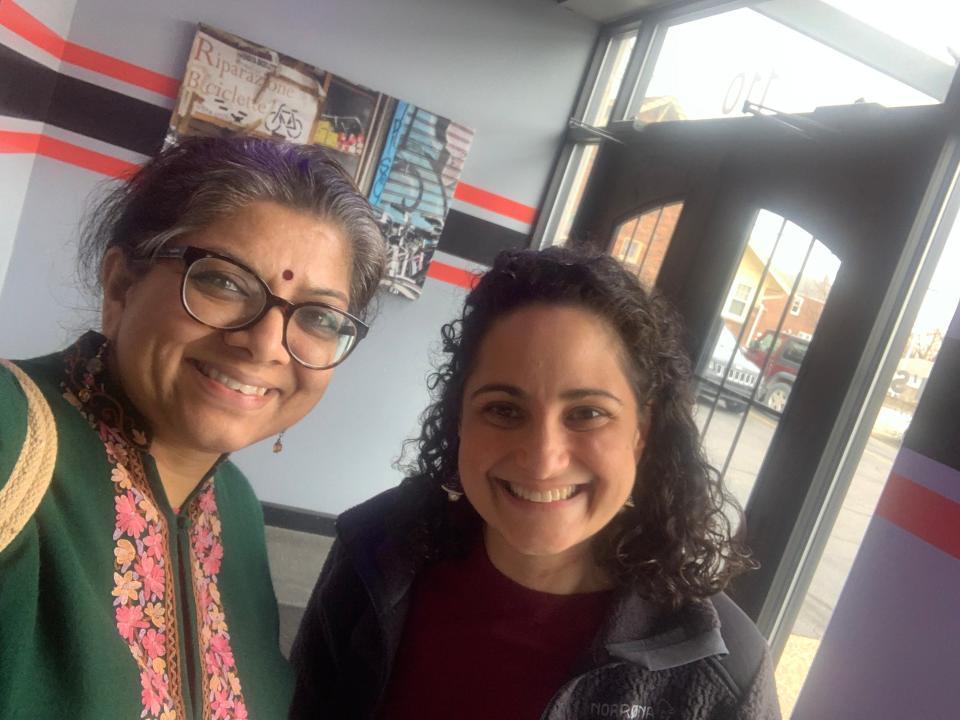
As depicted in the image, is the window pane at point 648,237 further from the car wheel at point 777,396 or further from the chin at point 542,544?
the chin at point 542,544

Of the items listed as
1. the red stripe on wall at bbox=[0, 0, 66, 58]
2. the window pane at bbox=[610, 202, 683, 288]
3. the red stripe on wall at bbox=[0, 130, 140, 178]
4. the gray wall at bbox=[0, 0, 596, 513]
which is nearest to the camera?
the red stripe on wall at bbox=[0, 0, 66, 58]

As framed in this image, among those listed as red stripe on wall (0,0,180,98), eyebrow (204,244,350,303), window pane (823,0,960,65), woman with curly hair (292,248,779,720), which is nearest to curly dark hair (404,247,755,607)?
woman with curly hair (292,248,779,720)

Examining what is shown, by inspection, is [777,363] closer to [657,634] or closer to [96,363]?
[657,634]

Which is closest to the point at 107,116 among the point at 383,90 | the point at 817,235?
the point at 383,90

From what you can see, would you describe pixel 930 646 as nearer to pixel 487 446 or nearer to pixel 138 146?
pixel 487 446

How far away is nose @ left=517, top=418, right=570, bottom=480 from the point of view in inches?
41.4

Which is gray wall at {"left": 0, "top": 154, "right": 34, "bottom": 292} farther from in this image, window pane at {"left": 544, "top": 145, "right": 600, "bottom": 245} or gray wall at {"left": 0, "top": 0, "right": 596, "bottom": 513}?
window pane at {"left": 544, "top": 145, "right": 600, "bottom": 245}

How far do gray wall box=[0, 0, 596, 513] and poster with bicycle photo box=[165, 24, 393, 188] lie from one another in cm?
8

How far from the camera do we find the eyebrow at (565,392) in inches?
41.9

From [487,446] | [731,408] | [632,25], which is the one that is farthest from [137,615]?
[632,25]

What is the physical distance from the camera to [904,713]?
146 centimetres

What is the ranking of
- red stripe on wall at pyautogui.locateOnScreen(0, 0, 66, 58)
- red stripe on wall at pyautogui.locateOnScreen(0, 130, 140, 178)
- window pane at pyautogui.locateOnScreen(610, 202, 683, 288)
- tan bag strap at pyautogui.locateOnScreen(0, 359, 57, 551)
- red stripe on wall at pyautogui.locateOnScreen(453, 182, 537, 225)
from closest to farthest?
tan bag strap at pyautogui.locateOnScreen(0, 359, 57, 551) → red stripe on wall at pyautogui.locateOnScreen(0, 0, 66, 58) → window pane at pyautogui.locateOnScreen(610, 202, 683, 288) → red stripe on wall at pyautogui.locateOnScreen(0, 130, 140, 178) → red stripe on wall at pyautogui.locateOnScreen(453, 182, 537, 225)

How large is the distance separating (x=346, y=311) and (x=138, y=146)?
8.78 feet

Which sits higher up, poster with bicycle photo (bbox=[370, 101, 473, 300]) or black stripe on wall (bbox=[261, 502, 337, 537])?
poster with bicycle photo (bbox=[370, 101, 473, 300])
